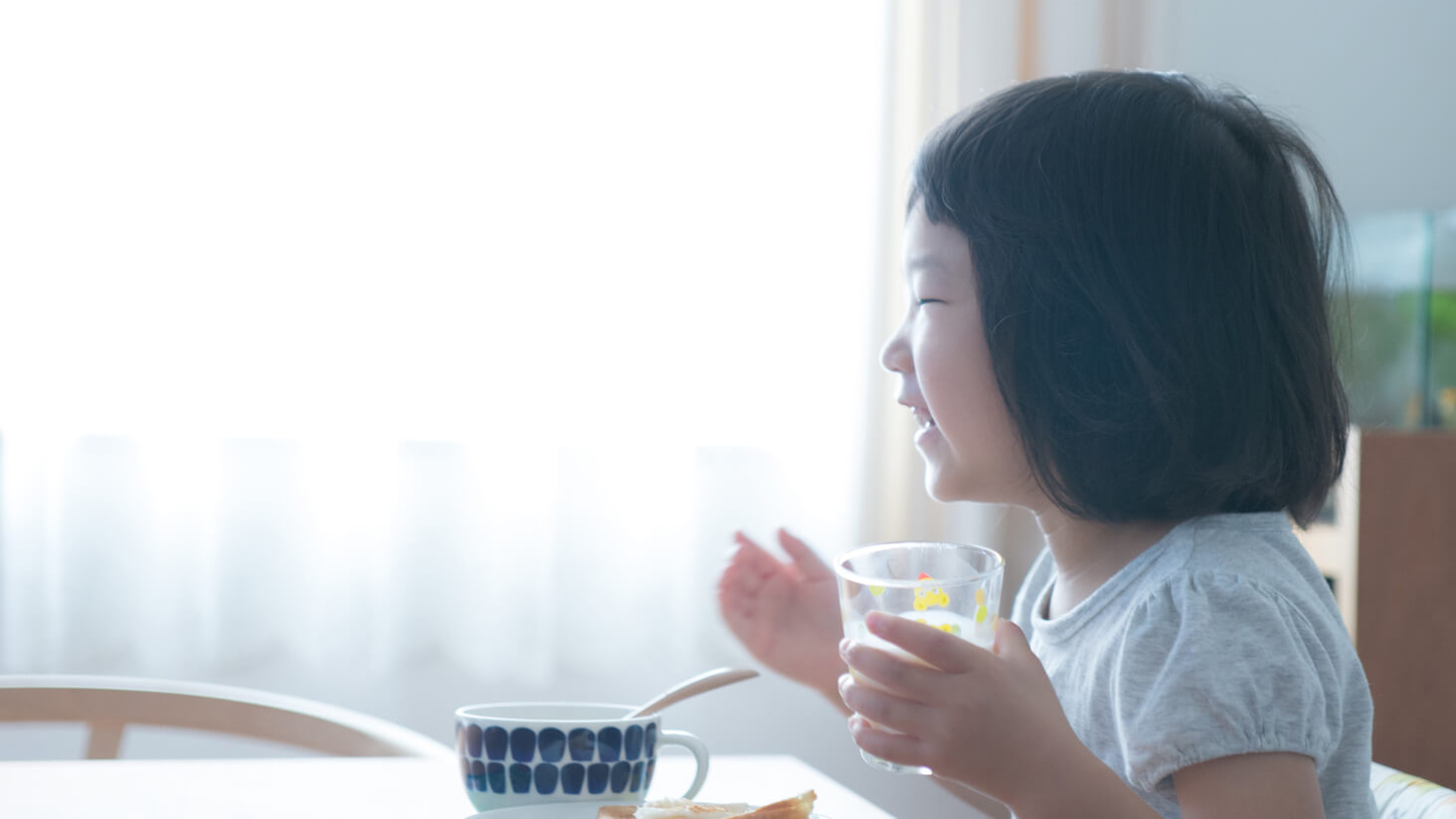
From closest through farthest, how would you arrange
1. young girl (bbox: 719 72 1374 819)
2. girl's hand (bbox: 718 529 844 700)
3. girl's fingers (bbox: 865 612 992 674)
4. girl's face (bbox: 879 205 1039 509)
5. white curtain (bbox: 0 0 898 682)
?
girl's fingers (bbox: 865 612 992 674) → young girl (bbox: 719 72 1374 819) → girl's face (bbox: 879 205 1039 509) → girl's hand (bbox: 718 529 844 700) → white curtain (bbox: 0 0 898 682)

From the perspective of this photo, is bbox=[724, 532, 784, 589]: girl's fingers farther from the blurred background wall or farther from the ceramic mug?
the blurred background wall

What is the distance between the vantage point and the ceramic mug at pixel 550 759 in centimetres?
61

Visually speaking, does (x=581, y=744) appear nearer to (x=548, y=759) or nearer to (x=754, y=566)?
(x=548, y=759)

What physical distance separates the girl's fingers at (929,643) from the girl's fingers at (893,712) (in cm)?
2

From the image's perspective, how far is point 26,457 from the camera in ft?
5.92

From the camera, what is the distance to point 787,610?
37.9 inches

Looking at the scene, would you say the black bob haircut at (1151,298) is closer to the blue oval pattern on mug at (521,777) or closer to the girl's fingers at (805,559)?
the girl's fingers at (805,559)

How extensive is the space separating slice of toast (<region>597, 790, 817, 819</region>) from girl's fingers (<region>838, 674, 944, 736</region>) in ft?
0.16

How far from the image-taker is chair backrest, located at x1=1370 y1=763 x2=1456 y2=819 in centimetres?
65

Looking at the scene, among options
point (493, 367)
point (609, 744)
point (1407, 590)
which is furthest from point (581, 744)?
point (1407, 590)

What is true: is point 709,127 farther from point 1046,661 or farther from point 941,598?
point 941,598

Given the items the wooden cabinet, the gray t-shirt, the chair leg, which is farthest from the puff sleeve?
the wooden cabinet

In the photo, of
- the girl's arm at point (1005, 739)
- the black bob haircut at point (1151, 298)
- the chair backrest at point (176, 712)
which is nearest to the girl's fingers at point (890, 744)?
the girl's arm at point (1005, 739)

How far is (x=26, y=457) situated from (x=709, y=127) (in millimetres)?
1174
